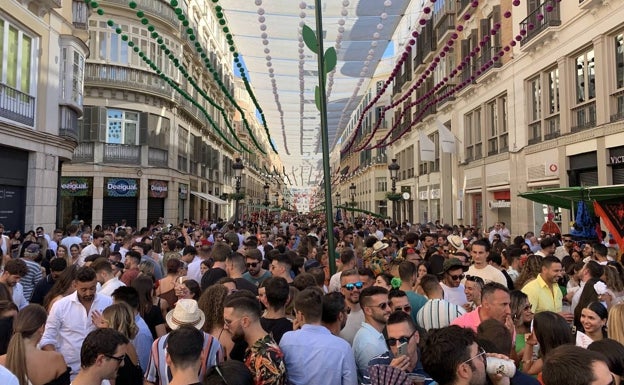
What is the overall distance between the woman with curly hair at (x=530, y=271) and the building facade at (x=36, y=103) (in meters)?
13.6

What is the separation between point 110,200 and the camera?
26.7 m

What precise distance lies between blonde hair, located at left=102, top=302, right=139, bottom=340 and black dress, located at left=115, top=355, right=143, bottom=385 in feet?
0.85

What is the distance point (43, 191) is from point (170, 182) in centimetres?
1327

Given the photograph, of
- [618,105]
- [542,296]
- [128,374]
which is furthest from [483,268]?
[618,105]

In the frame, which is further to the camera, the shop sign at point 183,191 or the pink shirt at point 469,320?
the shop sign at point 183,191

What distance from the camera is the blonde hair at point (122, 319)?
3.97m

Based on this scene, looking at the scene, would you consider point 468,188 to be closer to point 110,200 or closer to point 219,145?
point 110,200

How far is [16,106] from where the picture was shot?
1449 centimetres

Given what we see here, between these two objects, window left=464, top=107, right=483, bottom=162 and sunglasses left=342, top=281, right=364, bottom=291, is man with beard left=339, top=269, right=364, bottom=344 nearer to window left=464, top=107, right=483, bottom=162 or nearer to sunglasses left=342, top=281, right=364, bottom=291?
sunglasses left=342, top=281, right=364, bottom=291

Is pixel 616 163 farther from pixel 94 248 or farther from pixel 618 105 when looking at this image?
pixel 94 248

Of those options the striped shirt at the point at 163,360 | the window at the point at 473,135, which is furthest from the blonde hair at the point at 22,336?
the window at the point at 473,135

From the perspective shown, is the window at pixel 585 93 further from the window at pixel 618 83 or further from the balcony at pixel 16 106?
the balcony at pixel 16 106

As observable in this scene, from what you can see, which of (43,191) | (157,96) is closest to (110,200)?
(157,96)

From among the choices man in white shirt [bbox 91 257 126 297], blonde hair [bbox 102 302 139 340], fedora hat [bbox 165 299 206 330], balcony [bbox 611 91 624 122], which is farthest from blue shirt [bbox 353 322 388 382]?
balcony [bbox 611 91 624 122]
